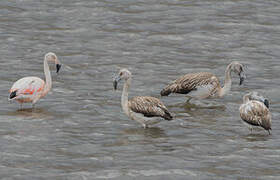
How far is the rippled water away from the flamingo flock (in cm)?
31

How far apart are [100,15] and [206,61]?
6671mm

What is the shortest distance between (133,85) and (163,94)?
71.5 inches

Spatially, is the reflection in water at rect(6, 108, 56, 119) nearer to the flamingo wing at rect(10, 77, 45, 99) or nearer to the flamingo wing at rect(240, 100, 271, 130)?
the flamingo wing at rect(10, 77, 45, 99)

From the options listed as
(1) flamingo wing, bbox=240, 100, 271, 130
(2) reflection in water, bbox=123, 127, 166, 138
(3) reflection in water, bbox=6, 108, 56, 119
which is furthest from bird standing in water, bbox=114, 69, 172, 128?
(3) reflection in water, bbox=6, 108, 56, 119

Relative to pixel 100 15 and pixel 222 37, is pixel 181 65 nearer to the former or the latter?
pixel 222 37

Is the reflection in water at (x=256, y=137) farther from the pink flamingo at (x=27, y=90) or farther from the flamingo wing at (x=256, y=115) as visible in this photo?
the pink flamingo at (x=27, y=90)

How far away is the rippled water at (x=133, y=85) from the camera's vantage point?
12.6m

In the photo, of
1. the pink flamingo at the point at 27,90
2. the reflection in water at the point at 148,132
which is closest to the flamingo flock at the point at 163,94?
the pink flamingo at the point at 27,90

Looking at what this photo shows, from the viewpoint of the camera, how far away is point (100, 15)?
89.7 ft

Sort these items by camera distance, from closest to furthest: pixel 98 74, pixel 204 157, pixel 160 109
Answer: pixel 204 157 < pixel 160 109 < pixel 98 74

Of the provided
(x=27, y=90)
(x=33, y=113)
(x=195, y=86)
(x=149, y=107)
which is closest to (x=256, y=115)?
(x=149, y=107)

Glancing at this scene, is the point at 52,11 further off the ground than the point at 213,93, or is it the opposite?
the point at 52,11

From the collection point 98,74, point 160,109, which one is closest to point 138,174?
point 160,109

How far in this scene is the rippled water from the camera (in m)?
12.6
